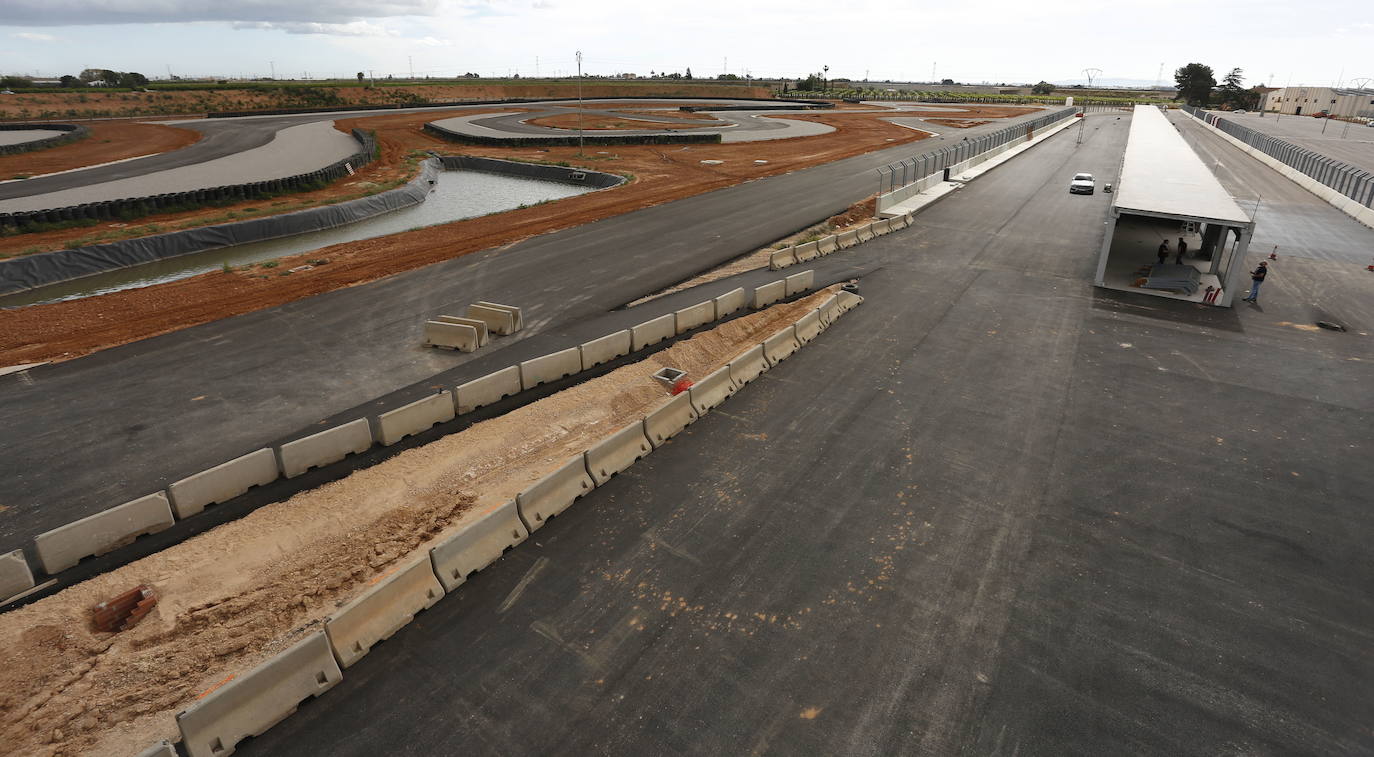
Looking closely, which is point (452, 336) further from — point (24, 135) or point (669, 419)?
point (24, 135)

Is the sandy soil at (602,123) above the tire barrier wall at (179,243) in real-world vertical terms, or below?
above

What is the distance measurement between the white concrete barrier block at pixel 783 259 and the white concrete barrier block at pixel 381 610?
19.7 metres

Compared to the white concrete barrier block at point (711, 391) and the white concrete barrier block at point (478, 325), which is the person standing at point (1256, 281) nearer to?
the white concrete barrier block at point (711, 391)

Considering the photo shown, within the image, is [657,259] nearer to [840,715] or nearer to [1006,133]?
[840,715]

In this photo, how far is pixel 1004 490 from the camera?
12.0 m

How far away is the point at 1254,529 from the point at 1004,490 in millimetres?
3993

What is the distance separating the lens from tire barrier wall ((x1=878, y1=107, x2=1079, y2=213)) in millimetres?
38059

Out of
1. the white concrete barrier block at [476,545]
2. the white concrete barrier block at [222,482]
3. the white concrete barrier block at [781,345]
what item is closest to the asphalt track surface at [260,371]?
the white concrete barrier block at [222,482]

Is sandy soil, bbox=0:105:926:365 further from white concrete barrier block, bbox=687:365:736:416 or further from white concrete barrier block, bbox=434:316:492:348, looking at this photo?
white concrete barrier block, bbox=687:365:736:416

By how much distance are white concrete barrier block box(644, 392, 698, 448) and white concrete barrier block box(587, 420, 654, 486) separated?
0.20 m

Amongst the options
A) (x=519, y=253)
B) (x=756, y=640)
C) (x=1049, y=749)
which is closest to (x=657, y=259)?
(x=519, y=253)

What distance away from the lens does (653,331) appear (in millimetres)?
18641

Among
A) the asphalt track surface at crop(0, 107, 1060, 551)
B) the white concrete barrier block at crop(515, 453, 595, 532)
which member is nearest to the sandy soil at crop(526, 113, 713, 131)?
the asphalt track surface at crop(0, 107, 1060, 551)

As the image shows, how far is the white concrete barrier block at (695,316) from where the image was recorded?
762 inches
